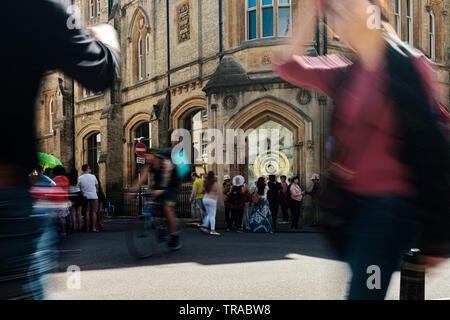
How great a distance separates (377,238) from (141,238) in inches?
238

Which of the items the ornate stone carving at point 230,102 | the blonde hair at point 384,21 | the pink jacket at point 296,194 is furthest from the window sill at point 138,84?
the blonde hair at point 384,21

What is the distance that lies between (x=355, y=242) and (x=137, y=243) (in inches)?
232

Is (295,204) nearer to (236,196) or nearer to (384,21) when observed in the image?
(236,196)

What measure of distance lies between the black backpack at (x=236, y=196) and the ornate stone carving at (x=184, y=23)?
9372 millimetres

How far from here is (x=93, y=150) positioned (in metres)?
27.8

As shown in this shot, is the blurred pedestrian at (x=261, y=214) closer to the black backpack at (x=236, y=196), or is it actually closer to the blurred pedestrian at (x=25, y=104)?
the black backpack at (x=236, y=196)

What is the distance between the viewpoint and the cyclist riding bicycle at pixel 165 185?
7.13m

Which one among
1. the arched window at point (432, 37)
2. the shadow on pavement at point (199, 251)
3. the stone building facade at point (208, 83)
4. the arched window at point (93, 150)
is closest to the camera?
the shadow on pavement at point (199, 251)

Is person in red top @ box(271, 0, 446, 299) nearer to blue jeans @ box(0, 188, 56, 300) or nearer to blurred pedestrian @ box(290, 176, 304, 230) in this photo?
A: blue jeans @ box(0, 188, 56, 300)

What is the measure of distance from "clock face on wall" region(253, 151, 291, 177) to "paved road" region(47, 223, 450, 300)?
25.8ft

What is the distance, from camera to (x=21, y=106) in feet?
4.31

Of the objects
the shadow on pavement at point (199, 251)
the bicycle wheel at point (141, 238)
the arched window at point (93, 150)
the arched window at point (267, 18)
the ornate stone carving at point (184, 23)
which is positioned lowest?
the shadow on pavement at point (199, 251)

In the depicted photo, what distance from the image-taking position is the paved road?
4.59 m

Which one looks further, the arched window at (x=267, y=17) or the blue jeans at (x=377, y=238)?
the arched window at (x=267, y=17)
